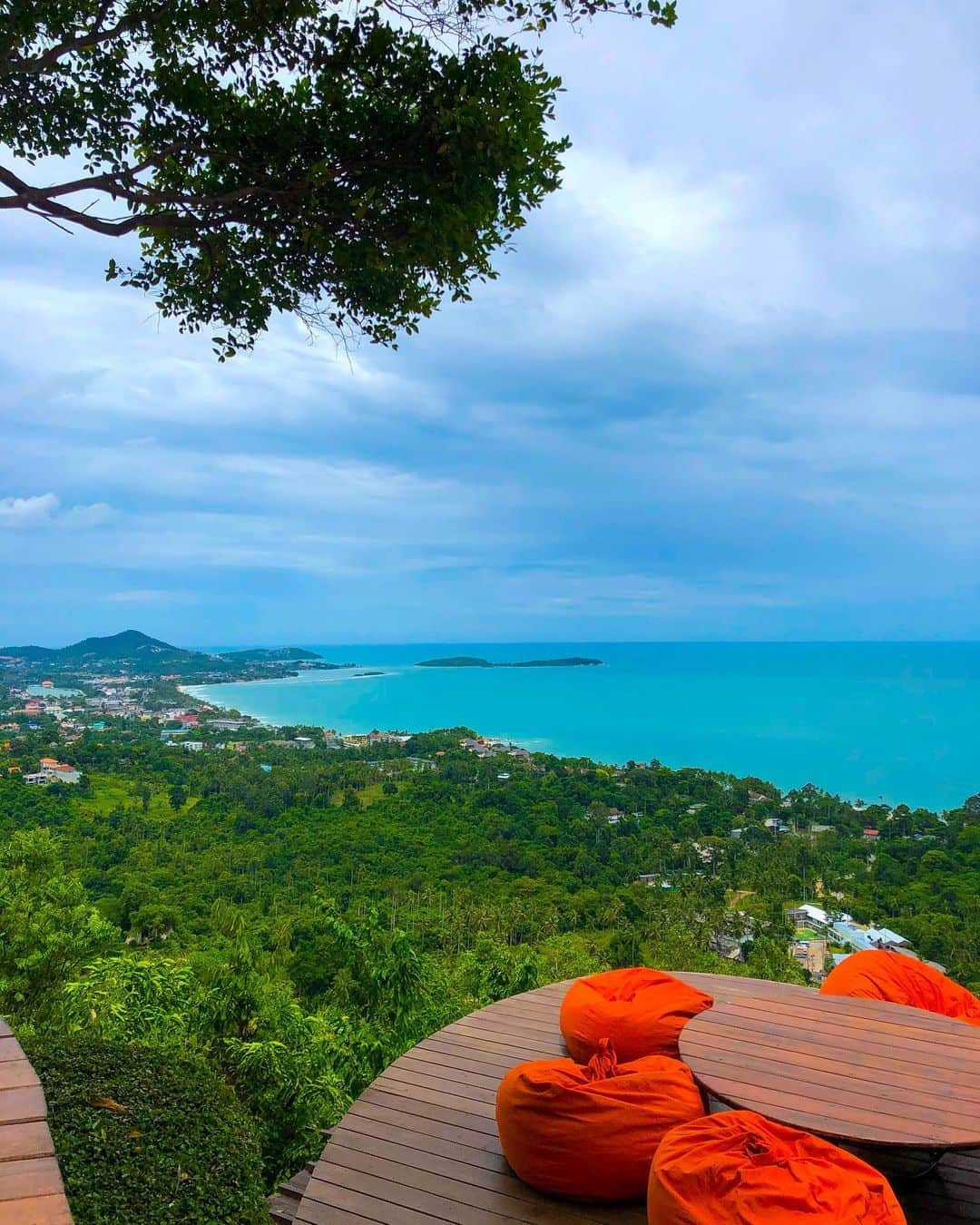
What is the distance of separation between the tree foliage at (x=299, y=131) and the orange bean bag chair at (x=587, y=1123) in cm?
305

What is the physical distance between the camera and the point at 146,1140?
2.71m

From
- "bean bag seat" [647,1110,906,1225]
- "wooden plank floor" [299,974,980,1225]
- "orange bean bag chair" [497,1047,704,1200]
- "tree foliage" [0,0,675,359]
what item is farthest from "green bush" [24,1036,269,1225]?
"tree foliage" [0,0,675,359]

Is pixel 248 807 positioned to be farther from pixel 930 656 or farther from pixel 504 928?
pixel 930 656

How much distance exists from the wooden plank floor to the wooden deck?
Answer: 1017 millimetres

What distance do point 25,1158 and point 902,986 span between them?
11.7 ft

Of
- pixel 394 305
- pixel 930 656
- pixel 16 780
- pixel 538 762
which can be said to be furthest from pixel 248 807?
pixel 930 656

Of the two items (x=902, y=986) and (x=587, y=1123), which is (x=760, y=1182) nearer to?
(x=587, y=1123)

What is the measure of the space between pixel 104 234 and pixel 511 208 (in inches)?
63.6

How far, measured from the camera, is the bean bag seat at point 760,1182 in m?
1.79

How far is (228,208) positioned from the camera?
10.7 feet

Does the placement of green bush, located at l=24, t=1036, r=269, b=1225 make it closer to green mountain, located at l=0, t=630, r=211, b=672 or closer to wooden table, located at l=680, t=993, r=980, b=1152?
wooden table, located at l=680, t=993, r=980, b=1152

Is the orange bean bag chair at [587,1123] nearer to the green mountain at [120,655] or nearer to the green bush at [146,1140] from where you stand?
the green bush at [146,1140]

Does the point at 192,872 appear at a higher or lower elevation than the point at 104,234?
lower

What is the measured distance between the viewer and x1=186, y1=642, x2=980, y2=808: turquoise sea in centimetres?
5322
